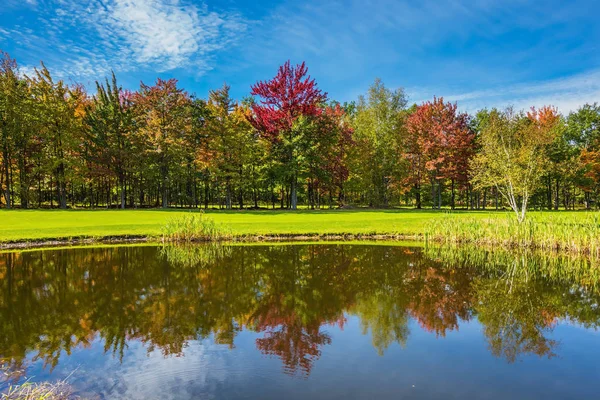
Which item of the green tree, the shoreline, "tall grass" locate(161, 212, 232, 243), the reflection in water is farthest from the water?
the green tree

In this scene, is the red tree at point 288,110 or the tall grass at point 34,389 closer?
the tall grass at point 34,389

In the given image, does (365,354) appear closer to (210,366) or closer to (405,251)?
(210,366)

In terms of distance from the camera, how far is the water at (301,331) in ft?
18.6

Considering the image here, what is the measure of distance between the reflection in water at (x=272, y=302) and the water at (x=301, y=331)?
43 mm

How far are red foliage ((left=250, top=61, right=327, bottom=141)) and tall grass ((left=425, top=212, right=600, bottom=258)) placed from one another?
88.0 ft

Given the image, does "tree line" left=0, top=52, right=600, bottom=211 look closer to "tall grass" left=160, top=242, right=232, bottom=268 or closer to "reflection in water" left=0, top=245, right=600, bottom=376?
"tall grass" left=160, top=242, right=232, bottom=268

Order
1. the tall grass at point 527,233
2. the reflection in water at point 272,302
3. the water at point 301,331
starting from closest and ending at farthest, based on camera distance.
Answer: the water at point 301,331
the reflection in water at point 272,302
the tall grass at point 527,233

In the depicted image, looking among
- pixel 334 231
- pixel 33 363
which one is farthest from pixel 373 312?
pixel 334 231

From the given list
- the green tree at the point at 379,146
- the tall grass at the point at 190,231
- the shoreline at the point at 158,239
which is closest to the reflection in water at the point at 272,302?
the shoreline at the point at 158,239

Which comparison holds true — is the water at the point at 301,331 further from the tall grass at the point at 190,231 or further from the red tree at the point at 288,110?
the red tree at the point at 288,110

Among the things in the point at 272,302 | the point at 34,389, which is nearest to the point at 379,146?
the point at 272,302

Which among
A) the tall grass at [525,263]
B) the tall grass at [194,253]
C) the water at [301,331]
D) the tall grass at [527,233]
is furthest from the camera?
the tall grass at [527,233]

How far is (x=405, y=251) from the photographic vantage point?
18.1 meters

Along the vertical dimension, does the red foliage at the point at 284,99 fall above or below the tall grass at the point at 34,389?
above
